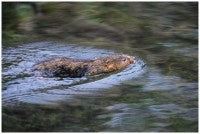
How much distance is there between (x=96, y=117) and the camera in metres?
3.50

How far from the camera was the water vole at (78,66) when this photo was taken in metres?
4.43

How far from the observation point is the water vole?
4.43 m

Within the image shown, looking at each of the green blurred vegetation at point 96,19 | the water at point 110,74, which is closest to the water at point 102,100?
the water at point 110,74

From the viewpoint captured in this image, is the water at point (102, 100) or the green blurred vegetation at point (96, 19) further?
the green blurred vegetation at point (96, 19)

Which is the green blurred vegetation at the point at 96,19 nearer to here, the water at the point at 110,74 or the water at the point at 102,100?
the water at the point at 110,74

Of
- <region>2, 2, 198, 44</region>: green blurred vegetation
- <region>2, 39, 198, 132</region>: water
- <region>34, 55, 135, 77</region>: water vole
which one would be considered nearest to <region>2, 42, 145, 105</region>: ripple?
<region>2, 39, 198, 132</region>: water

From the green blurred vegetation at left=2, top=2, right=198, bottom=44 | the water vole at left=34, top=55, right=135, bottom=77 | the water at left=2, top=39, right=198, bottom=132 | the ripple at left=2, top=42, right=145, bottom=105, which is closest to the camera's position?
the water at left=2, top=39, right=198, bottom=132

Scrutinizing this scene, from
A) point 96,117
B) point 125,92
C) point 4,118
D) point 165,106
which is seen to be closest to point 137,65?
point 125,92

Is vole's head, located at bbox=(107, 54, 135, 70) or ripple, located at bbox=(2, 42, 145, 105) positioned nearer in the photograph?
→ ripple, located at bbox=(2, 42, 145, 105)

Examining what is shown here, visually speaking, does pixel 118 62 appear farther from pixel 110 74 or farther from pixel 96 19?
pixel 96 19

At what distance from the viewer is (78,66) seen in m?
4.45

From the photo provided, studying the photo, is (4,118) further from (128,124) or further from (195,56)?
(195,56)

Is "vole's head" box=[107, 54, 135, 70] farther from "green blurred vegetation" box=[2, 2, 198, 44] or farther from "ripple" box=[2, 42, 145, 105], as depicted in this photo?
"green blurred vegetation" box=[2, 2, 198, 44]

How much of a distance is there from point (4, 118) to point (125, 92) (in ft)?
3.77
